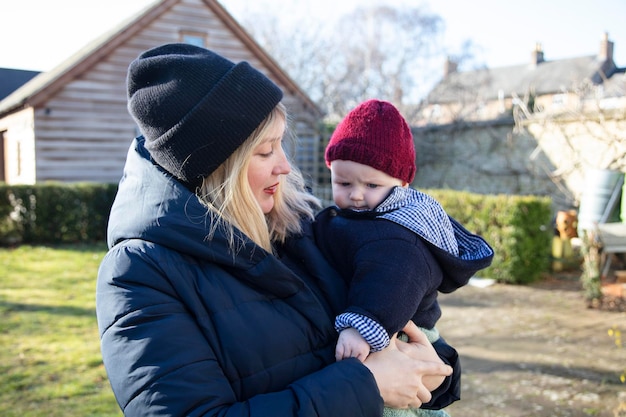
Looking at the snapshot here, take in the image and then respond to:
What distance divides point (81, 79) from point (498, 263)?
12119 mm

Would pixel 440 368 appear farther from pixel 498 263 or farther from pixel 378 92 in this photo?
pixel 378 92

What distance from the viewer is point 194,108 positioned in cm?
154

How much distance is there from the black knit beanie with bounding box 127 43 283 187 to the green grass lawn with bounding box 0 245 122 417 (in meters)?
3.20

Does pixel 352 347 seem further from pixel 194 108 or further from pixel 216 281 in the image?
pixel 194 108

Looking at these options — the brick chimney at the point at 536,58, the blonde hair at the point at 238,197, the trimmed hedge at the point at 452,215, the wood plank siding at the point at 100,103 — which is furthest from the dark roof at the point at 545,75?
the blonde hair at the point at 238,197

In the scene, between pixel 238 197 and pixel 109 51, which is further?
pixel 109 51

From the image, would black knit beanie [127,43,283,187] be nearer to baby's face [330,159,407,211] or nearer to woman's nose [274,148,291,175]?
woman's nose [274,148,291,175]

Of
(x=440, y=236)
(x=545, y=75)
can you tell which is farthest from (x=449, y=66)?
(x=440, y=236)

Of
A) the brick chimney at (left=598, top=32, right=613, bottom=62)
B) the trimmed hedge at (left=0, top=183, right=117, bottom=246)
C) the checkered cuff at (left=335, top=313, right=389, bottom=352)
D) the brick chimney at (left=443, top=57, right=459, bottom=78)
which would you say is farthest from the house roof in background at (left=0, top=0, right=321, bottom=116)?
the brick chimney at (left=598, top=32, right=613, bottom=62)

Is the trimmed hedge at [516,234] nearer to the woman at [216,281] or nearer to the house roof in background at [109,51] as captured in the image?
the woman at [216,281]

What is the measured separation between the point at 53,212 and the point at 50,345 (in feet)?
26.2

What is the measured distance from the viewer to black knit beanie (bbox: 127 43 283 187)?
155cm

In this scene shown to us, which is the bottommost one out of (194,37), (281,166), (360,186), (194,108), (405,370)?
(194,37)

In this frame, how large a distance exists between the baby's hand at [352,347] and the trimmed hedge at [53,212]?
12.5m
